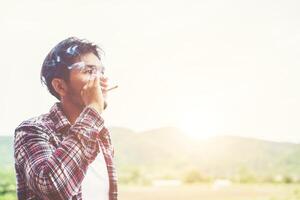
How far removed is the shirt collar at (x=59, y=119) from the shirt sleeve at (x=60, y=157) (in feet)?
0.29

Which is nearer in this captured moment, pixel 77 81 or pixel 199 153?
pixel 77 81

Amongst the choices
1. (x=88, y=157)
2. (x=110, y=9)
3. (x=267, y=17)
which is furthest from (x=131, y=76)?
(x=88, y=157)

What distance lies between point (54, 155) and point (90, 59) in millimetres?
387

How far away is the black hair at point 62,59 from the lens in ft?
5.25

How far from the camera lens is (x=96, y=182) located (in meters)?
1.59

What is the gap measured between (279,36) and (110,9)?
2.61 feet

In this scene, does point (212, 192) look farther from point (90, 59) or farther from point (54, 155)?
point (54, 155)

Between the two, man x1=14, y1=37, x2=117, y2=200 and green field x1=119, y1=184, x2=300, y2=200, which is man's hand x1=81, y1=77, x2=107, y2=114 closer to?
man x1=14, y1=37, x2=117, y2=200

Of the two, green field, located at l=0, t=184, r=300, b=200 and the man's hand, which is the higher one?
the man's hand

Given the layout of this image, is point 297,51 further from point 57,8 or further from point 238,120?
point 57,8

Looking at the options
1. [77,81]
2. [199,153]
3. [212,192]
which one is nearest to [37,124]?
[77,81]

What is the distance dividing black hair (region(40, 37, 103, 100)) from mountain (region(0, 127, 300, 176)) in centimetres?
63

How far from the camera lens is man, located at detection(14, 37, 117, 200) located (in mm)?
1358

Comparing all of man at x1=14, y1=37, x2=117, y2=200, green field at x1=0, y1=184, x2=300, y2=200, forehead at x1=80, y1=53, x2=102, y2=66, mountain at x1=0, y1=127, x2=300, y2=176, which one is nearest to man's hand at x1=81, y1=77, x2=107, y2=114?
man at x1=14, y1=37, x2=117, y2=200
